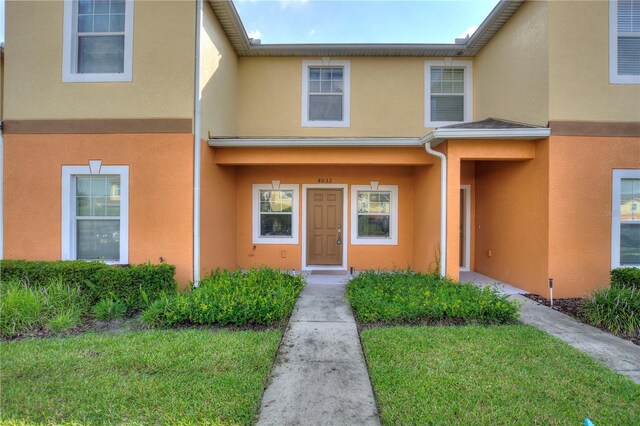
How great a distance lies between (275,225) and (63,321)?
16.7ft

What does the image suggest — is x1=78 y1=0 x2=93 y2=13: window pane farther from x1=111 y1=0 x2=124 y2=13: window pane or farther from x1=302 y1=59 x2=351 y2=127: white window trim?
x1=302 y1=59 x2=351 y2=127: white window trim

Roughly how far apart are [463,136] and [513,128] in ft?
2.94

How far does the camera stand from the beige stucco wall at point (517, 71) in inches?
246

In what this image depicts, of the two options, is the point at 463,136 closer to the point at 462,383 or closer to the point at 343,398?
the point at 462,383

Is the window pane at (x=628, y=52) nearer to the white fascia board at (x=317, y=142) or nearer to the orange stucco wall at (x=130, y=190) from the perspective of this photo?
the white fascia board at (x=317, y=142)

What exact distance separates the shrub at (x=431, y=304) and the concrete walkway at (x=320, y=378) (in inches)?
15.8

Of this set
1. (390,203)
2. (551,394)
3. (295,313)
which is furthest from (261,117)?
(551,394)

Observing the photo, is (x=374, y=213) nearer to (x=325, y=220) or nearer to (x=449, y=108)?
(x=325, y=220)

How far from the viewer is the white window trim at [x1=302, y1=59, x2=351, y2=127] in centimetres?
862

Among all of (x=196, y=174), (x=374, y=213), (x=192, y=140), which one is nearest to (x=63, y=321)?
(x=196, y=174)

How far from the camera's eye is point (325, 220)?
8.91 metres

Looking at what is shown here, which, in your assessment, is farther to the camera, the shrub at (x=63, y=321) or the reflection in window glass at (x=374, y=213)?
the reflection in window glass at (x=374, y=213)

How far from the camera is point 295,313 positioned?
528 centimetres

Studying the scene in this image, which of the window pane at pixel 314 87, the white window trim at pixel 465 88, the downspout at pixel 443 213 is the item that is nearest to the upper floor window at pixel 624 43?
the white window trim at pixel 465 88
